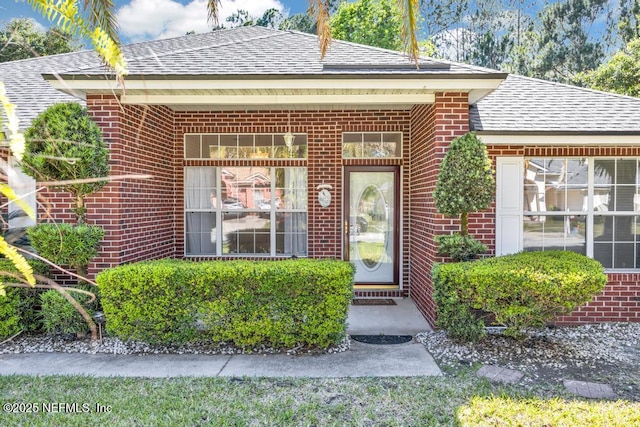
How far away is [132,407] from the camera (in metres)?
3.85

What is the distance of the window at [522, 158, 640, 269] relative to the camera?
659 cm

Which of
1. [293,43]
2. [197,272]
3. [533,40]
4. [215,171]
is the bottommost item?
[197,272]

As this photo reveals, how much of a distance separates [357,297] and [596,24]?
1174 inches

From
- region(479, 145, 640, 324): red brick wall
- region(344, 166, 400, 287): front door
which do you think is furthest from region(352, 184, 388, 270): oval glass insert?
region(479, 145, 640, 324): red brick wall

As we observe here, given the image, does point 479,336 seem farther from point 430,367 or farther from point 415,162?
point 415,162

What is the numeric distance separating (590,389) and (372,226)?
4567mm

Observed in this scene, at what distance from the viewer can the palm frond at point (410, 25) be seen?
3.63 meters

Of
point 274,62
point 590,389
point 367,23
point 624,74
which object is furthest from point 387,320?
point 367,23

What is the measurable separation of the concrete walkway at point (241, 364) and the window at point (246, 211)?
9.86 ft

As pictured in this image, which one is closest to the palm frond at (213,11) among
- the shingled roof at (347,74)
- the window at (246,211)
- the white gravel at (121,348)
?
the shingled roof at (347,74)

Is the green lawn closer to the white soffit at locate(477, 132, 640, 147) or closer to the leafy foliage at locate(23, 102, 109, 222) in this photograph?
the leafy foliage at locate(23, 102, 109, 222)

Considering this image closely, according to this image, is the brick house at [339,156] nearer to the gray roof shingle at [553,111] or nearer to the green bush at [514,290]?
the gray roof shingle at [553,111]

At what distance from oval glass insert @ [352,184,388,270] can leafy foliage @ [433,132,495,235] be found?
259cm

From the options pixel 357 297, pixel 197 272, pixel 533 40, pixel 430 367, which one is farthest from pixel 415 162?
pixel 533 40
